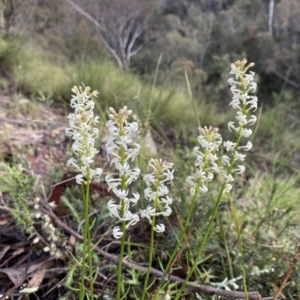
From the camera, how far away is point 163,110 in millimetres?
3408

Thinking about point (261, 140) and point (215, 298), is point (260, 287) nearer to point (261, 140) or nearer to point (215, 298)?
point (215, 298)

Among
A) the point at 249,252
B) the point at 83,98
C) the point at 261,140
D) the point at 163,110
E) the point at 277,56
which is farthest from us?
the point at 277,56

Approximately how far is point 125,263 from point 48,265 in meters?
0.21

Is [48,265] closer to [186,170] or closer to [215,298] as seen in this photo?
[215,298]

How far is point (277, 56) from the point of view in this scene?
43.6ft

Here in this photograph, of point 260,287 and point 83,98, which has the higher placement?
point 83,98

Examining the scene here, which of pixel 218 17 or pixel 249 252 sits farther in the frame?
pixel 218 17

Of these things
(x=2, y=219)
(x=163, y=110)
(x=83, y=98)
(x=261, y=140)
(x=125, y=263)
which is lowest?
(x=261, y=140)

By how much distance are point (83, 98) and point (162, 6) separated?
22.0 m

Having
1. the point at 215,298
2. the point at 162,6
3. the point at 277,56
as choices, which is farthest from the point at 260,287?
the point at 162,6

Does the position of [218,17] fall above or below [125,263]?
below

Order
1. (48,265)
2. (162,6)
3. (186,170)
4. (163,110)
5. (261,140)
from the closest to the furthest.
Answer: (48,265) → (186,170) → (163,110) → (261,140) → (162,6)

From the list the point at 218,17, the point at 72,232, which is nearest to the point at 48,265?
the point at 72,232

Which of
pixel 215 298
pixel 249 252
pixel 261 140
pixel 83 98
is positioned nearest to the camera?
pixel 83 98
